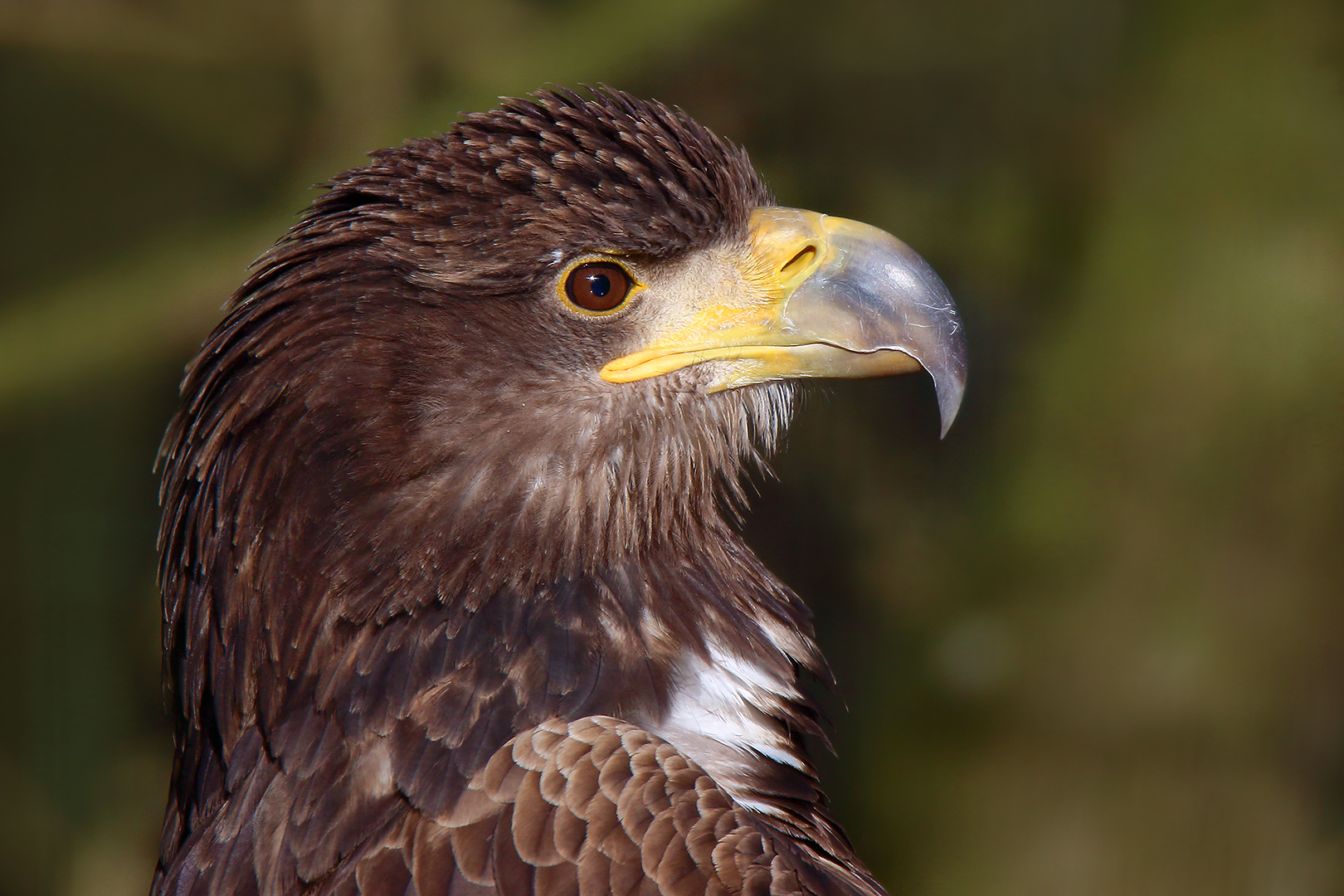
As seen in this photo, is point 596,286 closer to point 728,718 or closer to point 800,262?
point 800,262

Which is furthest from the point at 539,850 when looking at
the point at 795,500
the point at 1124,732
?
the point at 1124,732

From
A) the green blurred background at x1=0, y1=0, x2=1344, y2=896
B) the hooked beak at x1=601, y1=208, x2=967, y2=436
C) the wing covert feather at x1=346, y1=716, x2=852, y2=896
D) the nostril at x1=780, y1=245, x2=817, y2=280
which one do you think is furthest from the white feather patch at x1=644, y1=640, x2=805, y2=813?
the green blurred background at x1=0, y1=0, x2=1344, y2=896

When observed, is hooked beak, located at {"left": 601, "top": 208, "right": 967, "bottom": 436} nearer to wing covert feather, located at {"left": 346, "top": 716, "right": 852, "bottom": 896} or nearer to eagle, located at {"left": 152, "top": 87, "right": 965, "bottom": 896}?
eagle, located at {"left": 152, "top": 87, "right": 965, "bottom": 896}

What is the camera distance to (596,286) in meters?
1.61

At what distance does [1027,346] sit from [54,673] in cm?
303

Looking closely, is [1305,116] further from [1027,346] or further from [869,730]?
[869,730]

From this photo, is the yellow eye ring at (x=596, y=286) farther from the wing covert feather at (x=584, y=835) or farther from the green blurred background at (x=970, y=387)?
the green blurred background at (x=970, y=387)

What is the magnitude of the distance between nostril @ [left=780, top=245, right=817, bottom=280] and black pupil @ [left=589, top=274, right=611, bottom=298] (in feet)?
0.85

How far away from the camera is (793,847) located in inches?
57.8

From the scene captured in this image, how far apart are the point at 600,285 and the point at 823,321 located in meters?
0.32

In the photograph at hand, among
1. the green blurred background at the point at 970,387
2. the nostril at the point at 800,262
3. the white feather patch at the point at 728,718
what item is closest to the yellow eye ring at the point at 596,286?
the nostril at the point at 800,262

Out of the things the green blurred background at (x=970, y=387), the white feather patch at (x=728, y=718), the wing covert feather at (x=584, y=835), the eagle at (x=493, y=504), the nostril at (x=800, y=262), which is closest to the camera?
the wing covert feather at (x=584, y=835)

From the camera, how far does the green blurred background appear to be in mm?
3260

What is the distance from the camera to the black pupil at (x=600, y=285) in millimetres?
1608
